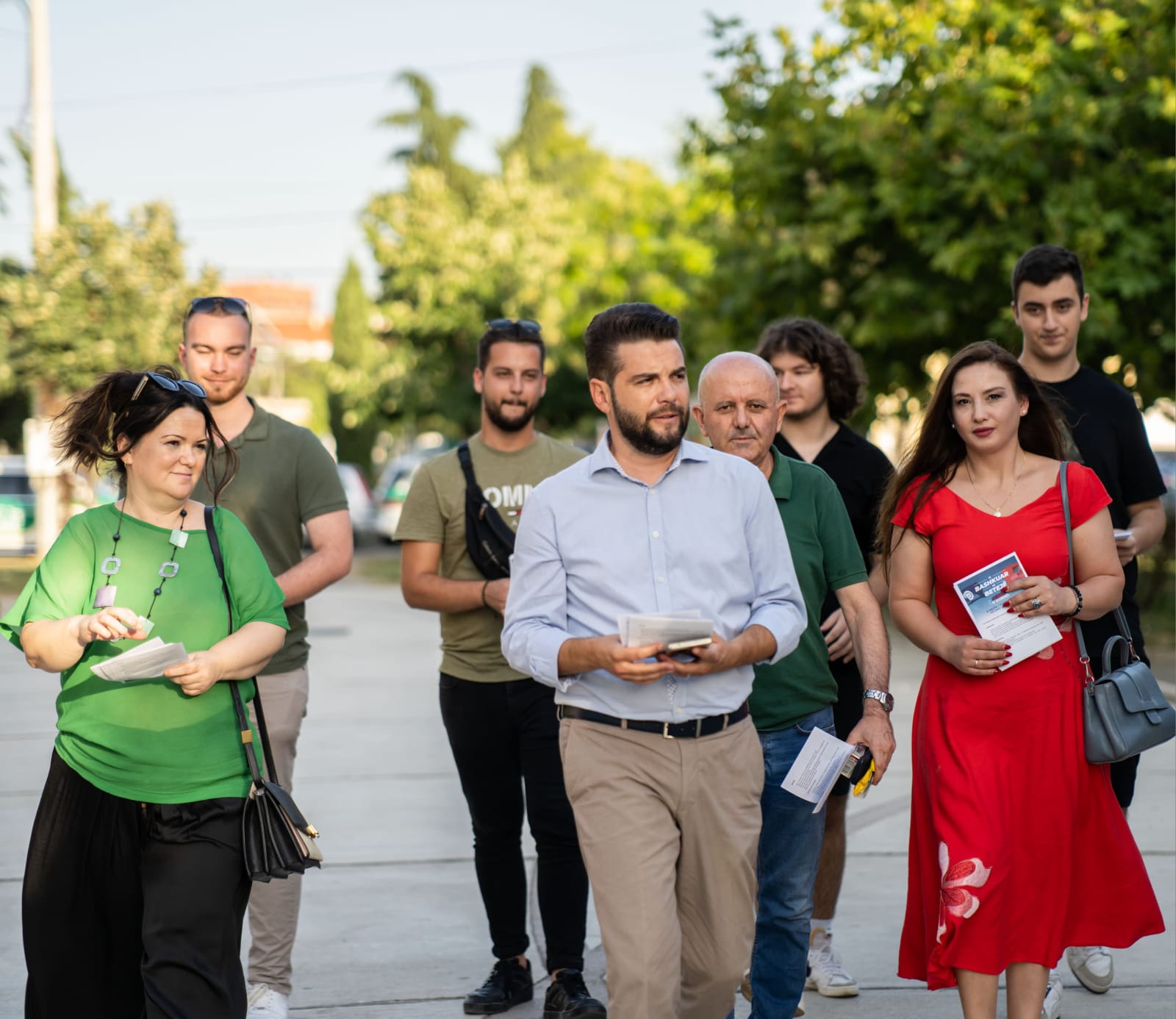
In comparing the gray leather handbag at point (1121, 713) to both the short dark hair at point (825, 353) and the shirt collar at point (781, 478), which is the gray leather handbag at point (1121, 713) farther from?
the short dark hair at point (825, 353)

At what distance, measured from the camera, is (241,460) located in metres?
4.66

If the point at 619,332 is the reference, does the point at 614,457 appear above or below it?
below

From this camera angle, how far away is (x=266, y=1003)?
457cm

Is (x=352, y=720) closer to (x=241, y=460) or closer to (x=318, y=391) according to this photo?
(x=241, y=460)

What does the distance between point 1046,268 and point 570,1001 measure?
9.11 feet

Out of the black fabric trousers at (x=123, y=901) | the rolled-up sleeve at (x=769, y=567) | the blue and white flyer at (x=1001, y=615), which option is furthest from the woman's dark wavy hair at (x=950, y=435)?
the black fabric trousers at (x=123, y=901)

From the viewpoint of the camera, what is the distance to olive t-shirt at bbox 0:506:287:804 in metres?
3.50

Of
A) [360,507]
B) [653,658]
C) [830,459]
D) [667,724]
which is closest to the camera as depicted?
[653,658]

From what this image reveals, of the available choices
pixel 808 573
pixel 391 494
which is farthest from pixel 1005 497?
pixel 391 494

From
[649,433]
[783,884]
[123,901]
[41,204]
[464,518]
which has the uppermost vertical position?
[41,204]

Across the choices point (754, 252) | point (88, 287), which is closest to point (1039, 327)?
point (754, 252)

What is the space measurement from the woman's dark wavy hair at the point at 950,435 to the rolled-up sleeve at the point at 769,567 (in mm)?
704

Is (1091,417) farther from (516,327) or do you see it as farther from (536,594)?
(536,594)

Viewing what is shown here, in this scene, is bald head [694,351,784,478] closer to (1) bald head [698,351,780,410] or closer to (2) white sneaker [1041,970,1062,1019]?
(1) bald head [698,351,780,410]
